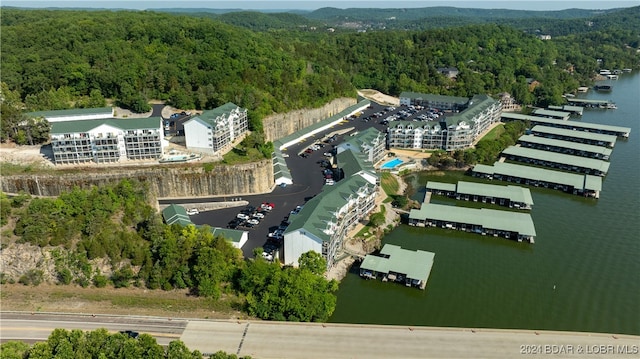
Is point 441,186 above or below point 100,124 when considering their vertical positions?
below

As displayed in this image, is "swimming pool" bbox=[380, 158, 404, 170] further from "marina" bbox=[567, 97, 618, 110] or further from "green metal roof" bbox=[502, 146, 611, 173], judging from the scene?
"marina" bbox=[567, 97, 618, 110]

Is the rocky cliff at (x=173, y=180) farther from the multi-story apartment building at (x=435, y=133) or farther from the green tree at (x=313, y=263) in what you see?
the multi-story apartment building at (x=435, y=133)

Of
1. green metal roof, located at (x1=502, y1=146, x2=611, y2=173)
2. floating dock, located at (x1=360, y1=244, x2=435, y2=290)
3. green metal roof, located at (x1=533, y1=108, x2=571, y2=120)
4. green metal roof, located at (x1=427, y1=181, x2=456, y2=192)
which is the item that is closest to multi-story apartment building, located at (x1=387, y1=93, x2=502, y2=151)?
green metal roof, located at (x1=502, y1=146, x2=611, y2=173)

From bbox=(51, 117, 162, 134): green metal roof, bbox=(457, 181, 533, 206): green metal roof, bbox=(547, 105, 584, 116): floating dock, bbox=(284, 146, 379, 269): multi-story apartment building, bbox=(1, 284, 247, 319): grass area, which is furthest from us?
bbox=(547, 105, 584, 116): floating dock

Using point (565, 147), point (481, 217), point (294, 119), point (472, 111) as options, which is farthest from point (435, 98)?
point (481, 217)

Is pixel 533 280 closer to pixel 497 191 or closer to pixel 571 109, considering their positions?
pixel 497 191

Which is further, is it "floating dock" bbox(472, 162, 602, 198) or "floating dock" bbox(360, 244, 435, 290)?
"floating dock" bbox(472, 162, 602, 198)
